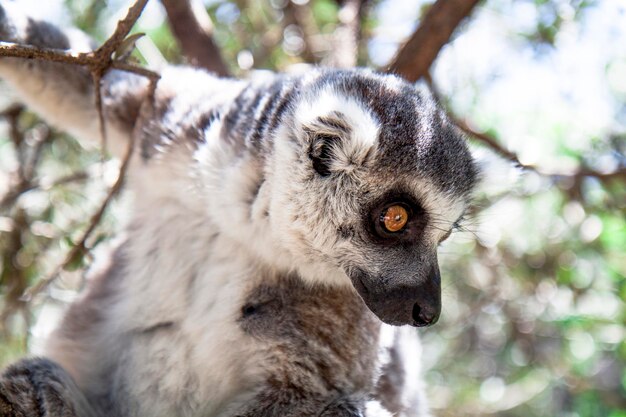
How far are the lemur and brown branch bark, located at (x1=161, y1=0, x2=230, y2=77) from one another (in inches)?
46.3

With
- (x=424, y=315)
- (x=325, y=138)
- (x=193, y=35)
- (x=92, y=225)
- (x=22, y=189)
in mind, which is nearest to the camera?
(x=424, y=315)

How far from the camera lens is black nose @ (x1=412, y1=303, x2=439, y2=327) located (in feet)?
10.1

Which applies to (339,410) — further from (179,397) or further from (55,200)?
(55,200)

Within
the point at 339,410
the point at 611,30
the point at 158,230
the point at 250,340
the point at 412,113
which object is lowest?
the point at 611,30

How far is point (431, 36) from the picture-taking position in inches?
183

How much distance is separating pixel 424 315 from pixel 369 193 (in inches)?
24.0

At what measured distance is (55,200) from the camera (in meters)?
5.36

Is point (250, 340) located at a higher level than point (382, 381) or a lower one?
higher

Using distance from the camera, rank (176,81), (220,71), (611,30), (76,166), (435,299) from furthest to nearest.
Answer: (76,166) → (611,30) → (220,71) → (176,81) → (435,299)

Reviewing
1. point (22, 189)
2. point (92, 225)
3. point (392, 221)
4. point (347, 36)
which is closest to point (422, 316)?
point (392, 221)

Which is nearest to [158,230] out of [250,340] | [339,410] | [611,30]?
[250,340]

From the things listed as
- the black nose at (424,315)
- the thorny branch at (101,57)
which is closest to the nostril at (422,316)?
the black nose at (424,315)

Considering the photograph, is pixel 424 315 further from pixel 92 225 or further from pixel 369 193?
pixel 92 225

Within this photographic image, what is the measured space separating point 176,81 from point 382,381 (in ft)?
6.86
